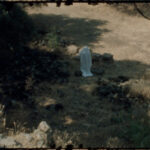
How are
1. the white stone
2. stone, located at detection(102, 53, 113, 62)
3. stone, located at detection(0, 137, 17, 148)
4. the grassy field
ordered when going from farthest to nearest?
stone, located at detection(102, 53, 113, 62) → the grassy field → the white stone → stone, located at detection(0, 137, 17, 148)

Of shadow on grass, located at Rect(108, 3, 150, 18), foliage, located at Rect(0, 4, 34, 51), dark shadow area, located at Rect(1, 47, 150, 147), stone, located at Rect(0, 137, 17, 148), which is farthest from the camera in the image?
shadow on grass, located at Rect(108, 3, 150, 18)

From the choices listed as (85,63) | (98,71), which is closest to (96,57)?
(98,71)

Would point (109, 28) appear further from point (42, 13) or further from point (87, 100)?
point (87, 100)

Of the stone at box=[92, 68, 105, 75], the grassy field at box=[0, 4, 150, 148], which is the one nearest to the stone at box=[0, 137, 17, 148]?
the grassy field at box=[0, 4, 150, 148]

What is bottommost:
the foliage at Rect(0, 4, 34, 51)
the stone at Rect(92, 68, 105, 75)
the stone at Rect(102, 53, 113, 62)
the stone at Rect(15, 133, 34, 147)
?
the stone at Rect(15, 133, 34, 147)

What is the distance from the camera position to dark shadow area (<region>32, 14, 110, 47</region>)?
13.8 meters

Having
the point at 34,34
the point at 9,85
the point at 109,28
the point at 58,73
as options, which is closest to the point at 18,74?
the point at 9,85

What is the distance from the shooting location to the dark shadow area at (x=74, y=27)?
541 inches

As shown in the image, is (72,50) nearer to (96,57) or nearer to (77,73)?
(96,57)

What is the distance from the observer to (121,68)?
36.3ft

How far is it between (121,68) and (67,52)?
8.23ft

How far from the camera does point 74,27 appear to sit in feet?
49.6

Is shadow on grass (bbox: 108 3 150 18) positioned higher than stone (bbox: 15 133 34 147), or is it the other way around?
shadow on grass (bbox: 108 3 150 18)

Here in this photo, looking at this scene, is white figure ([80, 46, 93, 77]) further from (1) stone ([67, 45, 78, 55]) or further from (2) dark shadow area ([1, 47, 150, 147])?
(1) stone ([67, 45, 78, 55])
